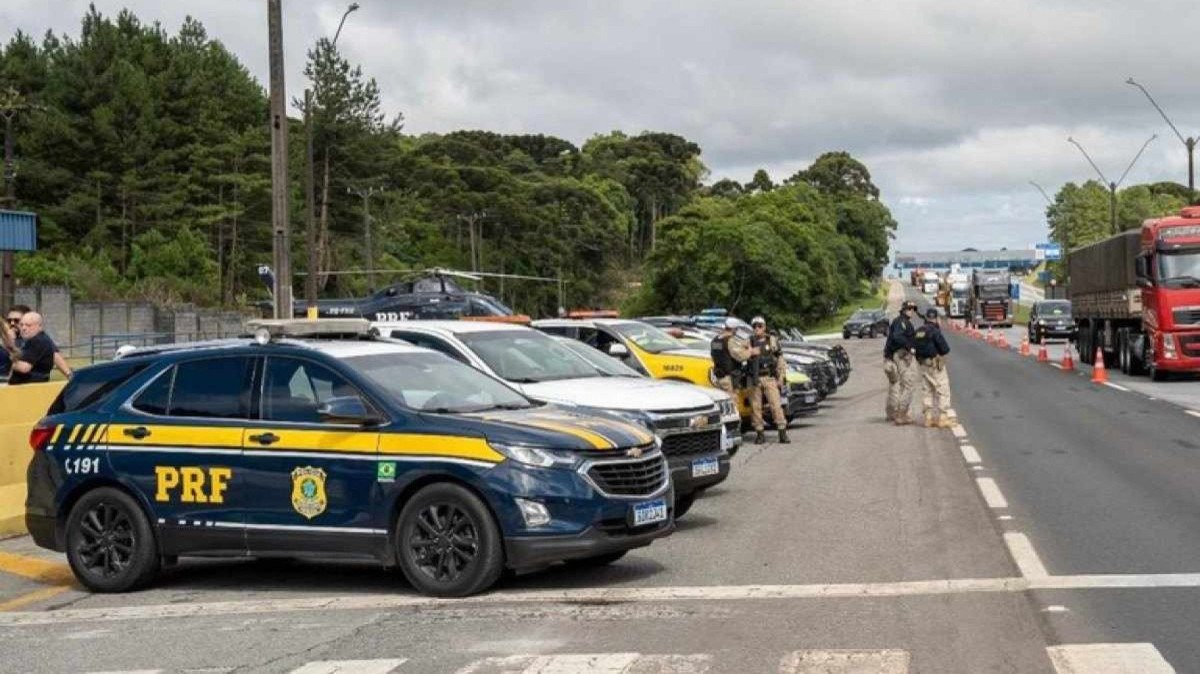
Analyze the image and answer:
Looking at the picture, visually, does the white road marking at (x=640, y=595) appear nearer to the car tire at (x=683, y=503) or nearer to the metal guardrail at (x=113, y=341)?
the car tire at (x=683, y=503)

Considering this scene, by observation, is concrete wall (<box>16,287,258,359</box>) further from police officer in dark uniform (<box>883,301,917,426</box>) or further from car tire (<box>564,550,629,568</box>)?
car tire (<box>564,550,629,568</box>)

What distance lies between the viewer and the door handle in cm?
1012

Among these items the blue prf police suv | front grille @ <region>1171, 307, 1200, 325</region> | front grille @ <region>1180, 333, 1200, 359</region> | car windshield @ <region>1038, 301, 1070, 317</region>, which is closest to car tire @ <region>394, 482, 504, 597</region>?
the blue prf police suv

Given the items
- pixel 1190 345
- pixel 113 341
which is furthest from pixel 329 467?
pixel 113 341

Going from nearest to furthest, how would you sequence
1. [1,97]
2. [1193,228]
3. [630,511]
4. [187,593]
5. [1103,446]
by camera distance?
[630,511], [187,593], [1103,446], [1193,228], [1,97]

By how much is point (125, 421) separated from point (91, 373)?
651 mm

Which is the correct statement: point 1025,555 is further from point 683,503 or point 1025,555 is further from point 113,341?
point 113,341

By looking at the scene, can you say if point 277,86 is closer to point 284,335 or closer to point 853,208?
point 284,335

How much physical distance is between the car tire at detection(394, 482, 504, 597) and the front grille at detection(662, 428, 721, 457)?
10.5 ft

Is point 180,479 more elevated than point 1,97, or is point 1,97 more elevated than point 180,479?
point 1,97

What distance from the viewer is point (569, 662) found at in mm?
7312

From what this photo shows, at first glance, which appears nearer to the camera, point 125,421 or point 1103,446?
point 125,421

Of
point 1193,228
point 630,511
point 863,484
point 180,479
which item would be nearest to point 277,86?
point 863,484

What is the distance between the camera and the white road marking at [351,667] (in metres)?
7.32
